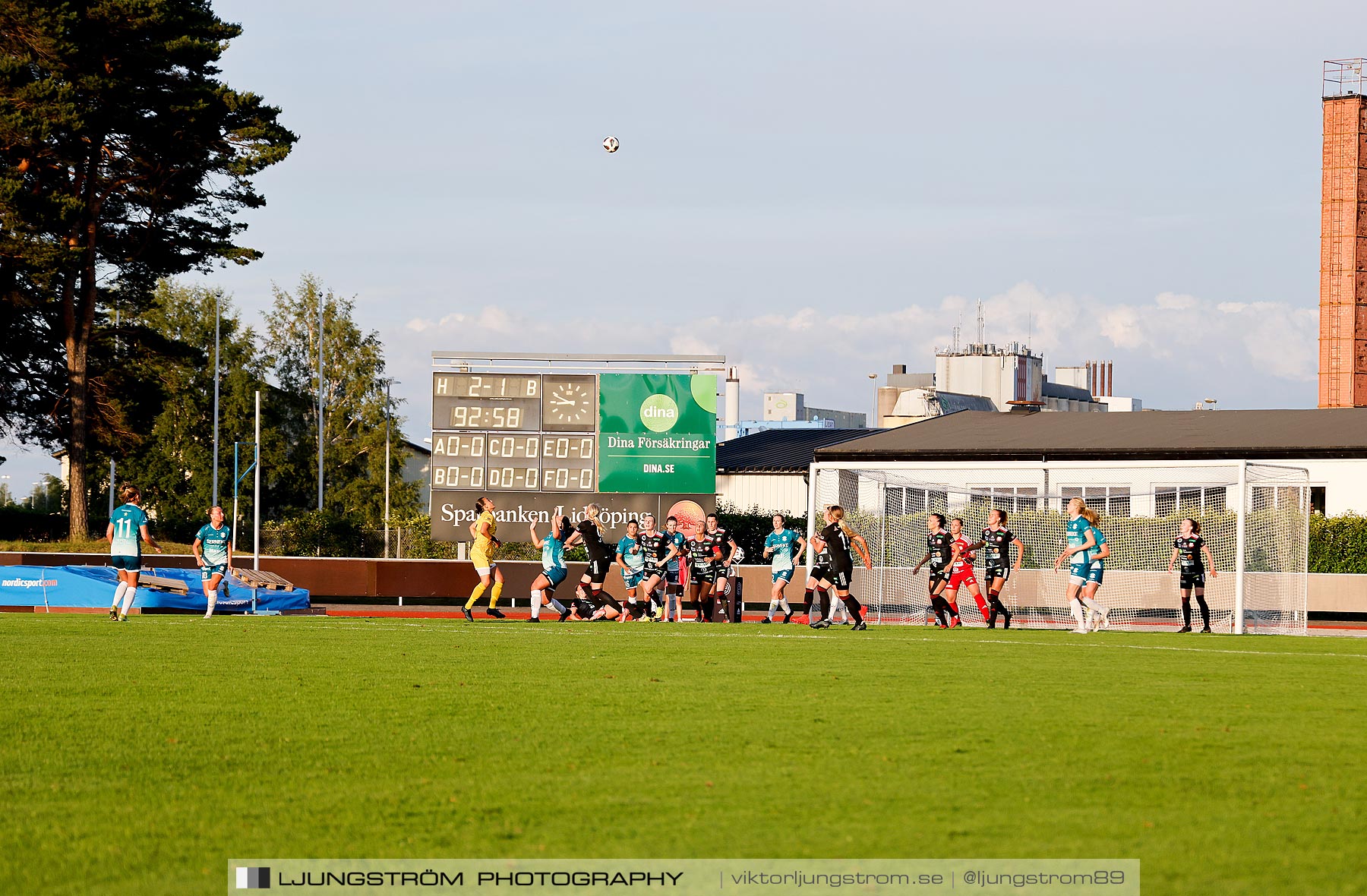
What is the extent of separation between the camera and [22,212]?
39500 millimetres

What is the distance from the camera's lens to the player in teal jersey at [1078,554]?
23000mm

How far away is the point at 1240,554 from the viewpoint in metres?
25.5

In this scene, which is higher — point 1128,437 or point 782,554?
point 1128,437

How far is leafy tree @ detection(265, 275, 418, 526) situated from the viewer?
71.2 metres

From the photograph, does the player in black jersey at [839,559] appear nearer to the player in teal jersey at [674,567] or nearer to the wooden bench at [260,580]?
the player in teal jersey at [674,567]

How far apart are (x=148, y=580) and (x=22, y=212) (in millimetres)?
15158

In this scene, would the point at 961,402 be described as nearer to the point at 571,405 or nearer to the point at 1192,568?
the point at 571,405

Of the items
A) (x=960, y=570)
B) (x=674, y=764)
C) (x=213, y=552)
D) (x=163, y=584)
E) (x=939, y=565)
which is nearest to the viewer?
(x=674, y=764)

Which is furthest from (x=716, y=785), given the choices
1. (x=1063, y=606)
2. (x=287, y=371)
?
(x=287, y=371)

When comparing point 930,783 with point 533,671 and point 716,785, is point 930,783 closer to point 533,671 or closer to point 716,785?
point 716,785

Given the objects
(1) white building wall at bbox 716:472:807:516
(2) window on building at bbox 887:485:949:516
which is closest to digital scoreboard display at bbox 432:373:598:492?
(2) window on building at bbox 887:485:949:516

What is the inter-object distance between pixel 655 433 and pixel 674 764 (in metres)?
27.6

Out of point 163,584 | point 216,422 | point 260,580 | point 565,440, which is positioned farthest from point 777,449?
point 163,584

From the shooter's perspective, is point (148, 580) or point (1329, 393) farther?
point (1329, 393)
